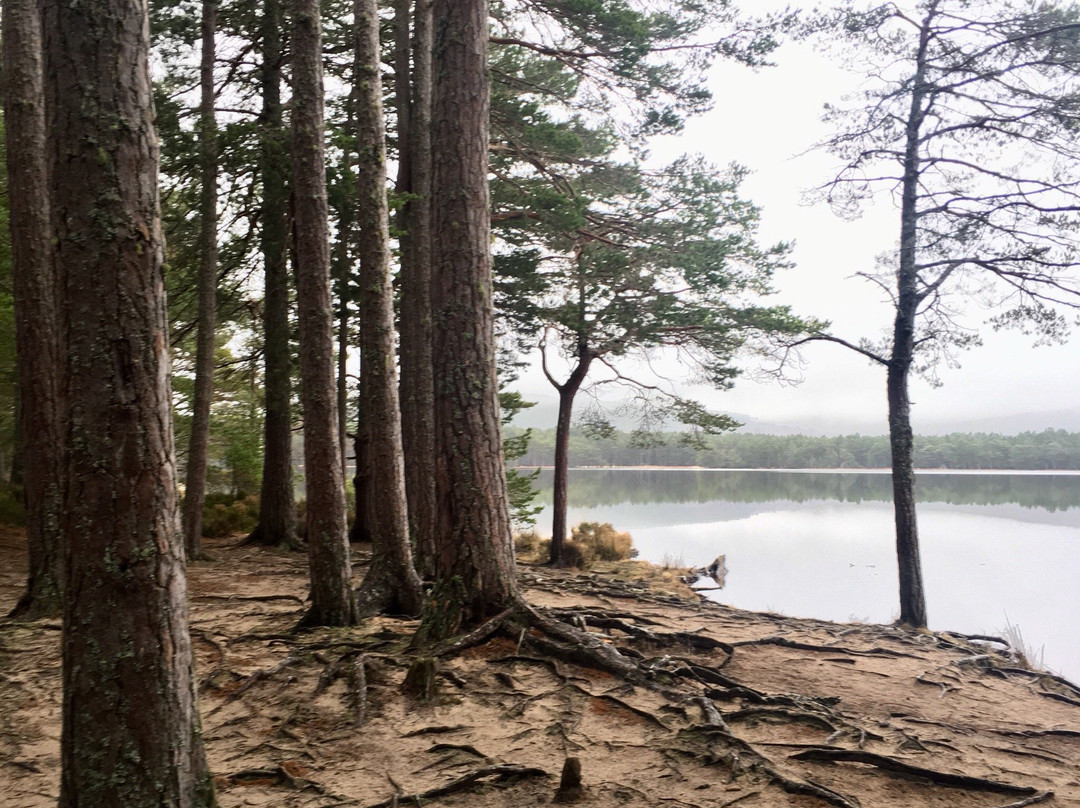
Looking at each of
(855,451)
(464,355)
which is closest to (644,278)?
(464,355)

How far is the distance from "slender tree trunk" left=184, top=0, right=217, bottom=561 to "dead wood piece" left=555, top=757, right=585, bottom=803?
7.89 metres

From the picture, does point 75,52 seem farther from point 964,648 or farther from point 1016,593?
point 1016,593

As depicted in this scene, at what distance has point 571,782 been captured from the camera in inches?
120

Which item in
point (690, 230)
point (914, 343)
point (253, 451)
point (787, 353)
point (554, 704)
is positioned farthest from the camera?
point (253, 451)

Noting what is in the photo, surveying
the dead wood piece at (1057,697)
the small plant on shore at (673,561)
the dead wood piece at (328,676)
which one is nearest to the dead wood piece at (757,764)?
the dead wood piece at (328,676)

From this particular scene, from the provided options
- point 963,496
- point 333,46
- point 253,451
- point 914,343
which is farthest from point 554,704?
point 963,496

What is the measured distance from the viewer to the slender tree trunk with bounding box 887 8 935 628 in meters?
10.3

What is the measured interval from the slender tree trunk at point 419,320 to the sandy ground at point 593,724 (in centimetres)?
245

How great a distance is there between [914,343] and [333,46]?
32.3ft

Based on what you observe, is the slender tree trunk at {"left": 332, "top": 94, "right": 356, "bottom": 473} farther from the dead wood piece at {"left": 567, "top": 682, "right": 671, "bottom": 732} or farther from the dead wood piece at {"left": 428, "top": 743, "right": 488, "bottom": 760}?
the dead wood piece at {"left": 428, "top": 743, "right": 488, "bottom": 760}

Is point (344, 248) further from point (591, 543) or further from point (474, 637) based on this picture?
point (591, 543)

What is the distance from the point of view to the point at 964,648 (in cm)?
764

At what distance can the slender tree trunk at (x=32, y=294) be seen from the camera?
5.95 m

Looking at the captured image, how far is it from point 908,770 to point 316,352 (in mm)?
4580
